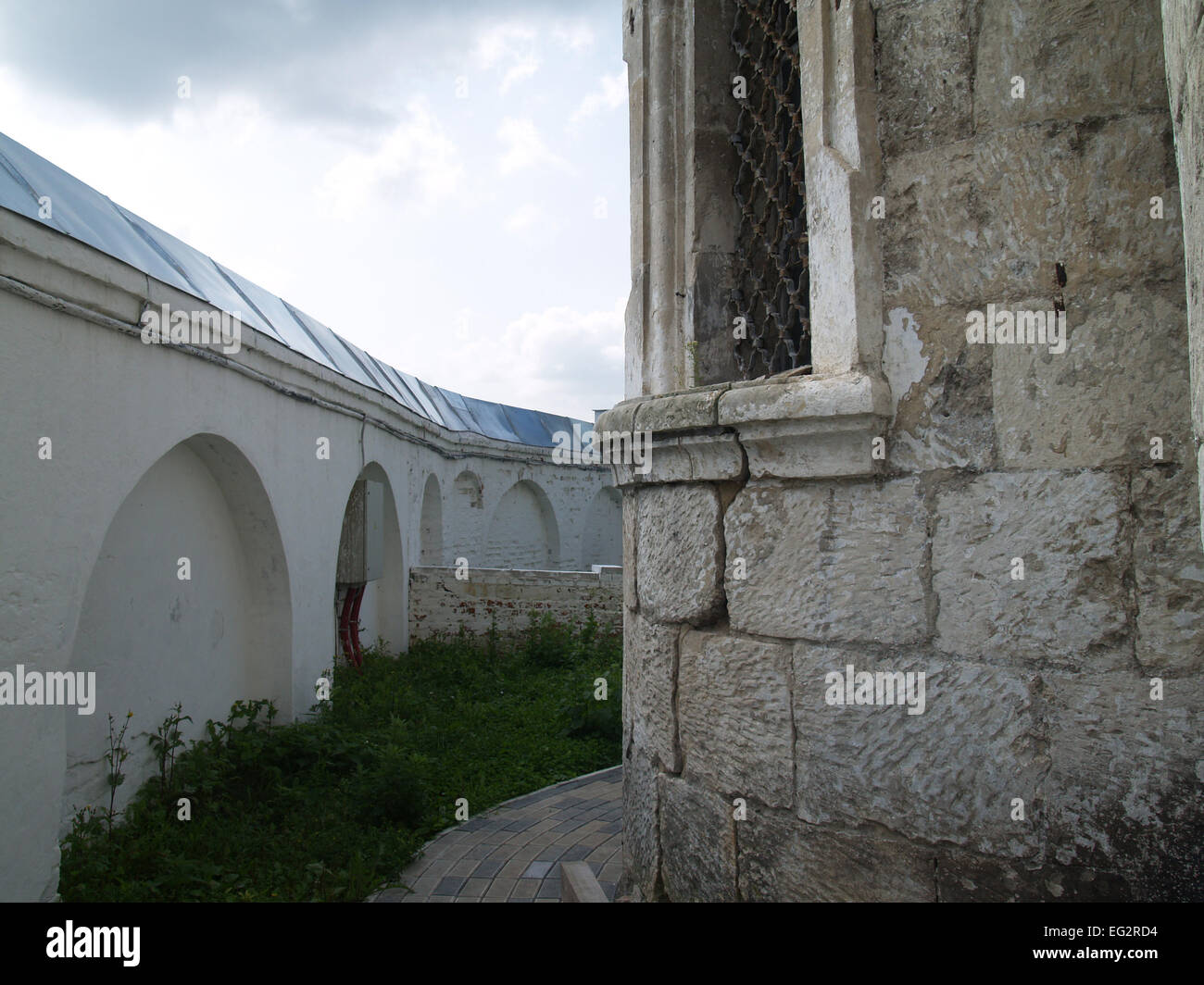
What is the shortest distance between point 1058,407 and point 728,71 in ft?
6.62

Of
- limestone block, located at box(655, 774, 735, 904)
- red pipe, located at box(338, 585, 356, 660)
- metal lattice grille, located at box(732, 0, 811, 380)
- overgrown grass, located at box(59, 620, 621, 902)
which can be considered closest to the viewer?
limestone block, located at box(655, 774, 735, 904)

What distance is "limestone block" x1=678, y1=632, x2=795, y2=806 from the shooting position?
2.31 meters

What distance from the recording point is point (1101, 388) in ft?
6.28

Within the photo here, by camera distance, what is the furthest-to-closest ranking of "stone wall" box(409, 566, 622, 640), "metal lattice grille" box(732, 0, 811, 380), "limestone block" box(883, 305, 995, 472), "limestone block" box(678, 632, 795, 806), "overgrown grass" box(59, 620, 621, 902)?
"stone wall" box(409, 566, 622, 640) < "overgrown grass" box(59, 620, 621, 902) < "metal lattice grille" box(732, 0, 811, 380) < "limestone block" box(678, 632, 795, 806) < "limestone block" box(883, 305, 995, 472)

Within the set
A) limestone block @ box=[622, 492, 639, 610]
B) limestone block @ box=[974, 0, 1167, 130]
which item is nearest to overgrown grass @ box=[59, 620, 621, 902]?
limestone block @ box=[622, 492, 639, 610]

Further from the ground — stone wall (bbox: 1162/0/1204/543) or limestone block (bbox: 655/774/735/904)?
stone wall (bbox: 1162/0/1204/543)

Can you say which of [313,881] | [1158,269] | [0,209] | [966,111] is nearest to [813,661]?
[1158,269]

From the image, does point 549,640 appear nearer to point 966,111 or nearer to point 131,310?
point 131,310

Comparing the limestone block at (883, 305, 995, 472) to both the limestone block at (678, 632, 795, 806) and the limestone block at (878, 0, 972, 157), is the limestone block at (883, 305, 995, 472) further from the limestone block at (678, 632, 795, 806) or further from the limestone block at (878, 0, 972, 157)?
the limestone block at (678, 632, 795, 806)

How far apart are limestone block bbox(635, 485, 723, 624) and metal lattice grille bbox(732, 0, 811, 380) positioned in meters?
0.69

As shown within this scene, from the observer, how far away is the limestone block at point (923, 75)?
2.14 m

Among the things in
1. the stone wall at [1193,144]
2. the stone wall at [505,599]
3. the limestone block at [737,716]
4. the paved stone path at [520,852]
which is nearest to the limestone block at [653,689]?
the limestone block at [737,716]

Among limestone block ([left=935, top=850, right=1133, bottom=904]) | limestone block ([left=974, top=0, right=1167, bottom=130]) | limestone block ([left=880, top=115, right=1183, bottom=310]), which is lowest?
limestone block ([left=935, top=850, right=1133, bottom=904])
